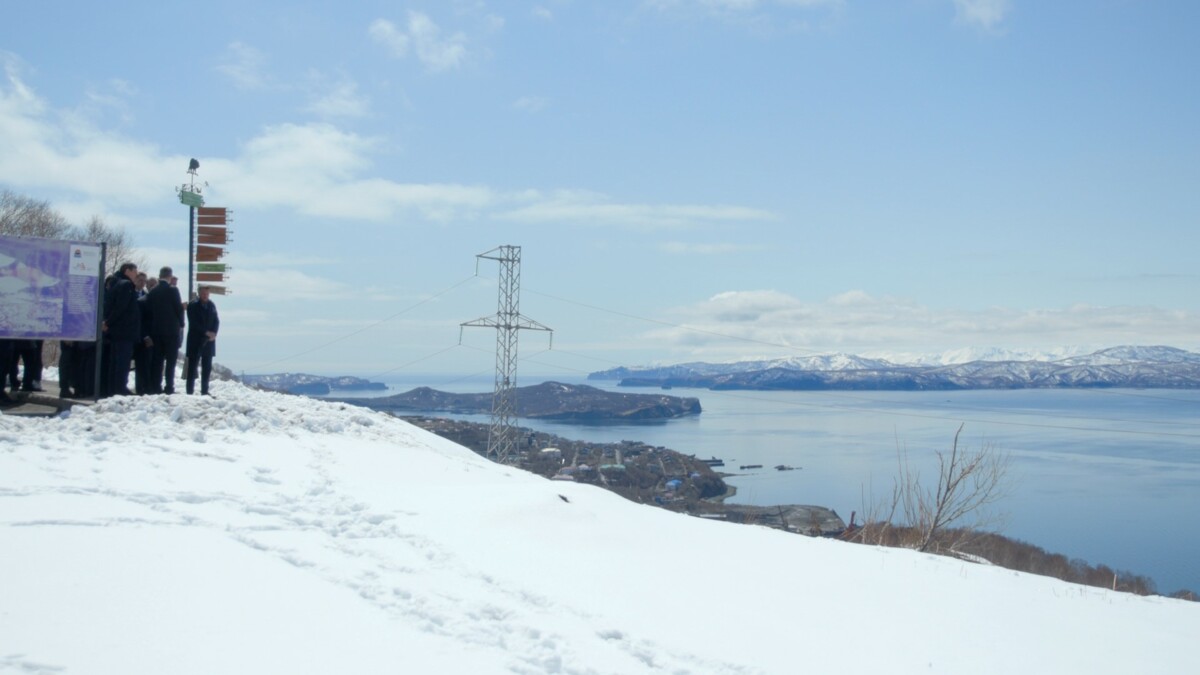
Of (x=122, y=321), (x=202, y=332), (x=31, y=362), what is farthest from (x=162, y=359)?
(x=31, y=362)

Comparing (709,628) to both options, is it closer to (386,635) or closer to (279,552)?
(386,635)

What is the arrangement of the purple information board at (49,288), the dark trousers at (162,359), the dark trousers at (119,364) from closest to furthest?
the purple information board at (49,288) → the dark trousers at (119,364) → the dark trousers at (162,359)

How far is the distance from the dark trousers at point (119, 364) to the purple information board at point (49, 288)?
0.49m

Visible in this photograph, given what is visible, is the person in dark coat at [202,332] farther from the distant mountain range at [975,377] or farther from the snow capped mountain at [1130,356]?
the snow capped mountain at [1130,356]

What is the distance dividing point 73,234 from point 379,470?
42.5 meters

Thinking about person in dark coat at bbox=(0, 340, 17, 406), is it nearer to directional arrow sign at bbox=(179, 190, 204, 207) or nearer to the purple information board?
the purple information board

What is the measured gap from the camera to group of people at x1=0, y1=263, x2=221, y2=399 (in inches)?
488

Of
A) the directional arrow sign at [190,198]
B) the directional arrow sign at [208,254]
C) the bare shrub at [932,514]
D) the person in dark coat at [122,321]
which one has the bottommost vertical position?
the bare shrub at [932,514]

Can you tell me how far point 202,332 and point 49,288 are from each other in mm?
2299

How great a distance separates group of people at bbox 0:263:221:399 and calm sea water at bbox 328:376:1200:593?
11.5m

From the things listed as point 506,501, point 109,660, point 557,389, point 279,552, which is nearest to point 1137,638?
point 506,501

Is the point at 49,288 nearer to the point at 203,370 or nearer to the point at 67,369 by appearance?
the point at 67,369

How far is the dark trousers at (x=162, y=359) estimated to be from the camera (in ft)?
43.0

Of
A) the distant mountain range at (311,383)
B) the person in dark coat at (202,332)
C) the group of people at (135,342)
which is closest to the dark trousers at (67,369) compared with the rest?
the group of people at (135,342)
